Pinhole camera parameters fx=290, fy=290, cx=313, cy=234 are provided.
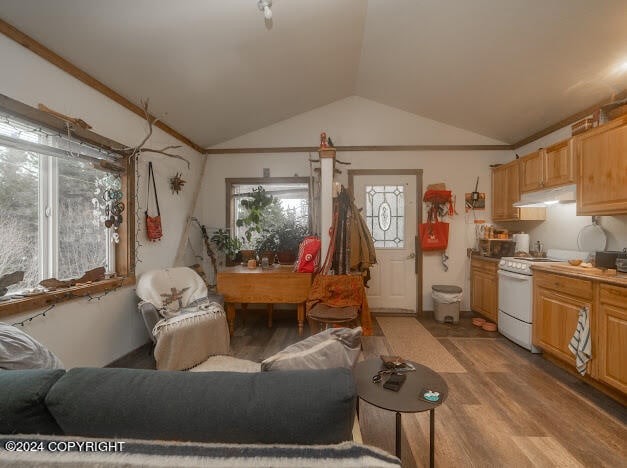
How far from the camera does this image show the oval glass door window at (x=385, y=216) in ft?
13.3

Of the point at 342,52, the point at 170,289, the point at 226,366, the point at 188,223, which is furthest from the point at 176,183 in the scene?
the point at 226,366

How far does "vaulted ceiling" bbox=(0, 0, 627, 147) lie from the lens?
1.89 meters

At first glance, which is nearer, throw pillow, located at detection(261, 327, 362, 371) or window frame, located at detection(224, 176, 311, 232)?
throw pillow, located at detection(261, 327, 362, 371)

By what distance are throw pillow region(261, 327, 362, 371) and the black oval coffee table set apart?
23cm

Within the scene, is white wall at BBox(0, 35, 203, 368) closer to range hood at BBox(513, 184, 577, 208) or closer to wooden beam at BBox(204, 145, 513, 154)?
wooden beam at BBox(204, 145, 513, 154)

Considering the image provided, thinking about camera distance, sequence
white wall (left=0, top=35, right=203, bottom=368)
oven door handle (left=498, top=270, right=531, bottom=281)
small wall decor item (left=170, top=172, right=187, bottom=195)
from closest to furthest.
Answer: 1. white wall (left=0, top=35, right=203, bottom=368)
2. oven door handle (left=498, top=270, right=531, bottom=281)
3. small wall decor item (left=170, top=172, right=187, bottom=195)

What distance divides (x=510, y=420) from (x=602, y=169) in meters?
2.06

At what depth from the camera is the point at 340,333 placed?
3.98 feet

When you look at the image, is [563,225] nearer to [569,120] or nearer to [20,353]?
[569,120]

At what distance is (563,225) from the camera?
3.17 meters

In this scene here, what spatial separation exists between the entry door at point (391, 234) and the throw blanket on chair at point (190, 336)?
2172 millimetres

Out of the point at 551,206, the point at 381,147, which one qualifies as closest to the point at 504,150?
the point at 551,206

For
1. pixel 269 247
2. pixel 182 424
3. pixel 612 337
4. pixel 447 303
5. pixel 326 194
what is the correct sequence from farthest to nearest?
pixel 269 247 < pixel 447 303 < pixel 326 194 < pixel 612 337 < pixel 182 424

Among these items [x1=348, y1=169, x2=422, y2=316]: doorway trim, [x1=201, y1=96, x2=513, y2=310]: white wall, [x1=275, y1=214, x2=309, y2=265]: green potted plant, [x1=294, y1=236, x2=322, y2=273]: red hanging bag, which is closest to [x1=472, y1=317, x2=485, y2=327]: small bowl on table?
[x1=201, y1=96, x2=513, y2=310]: white wall
